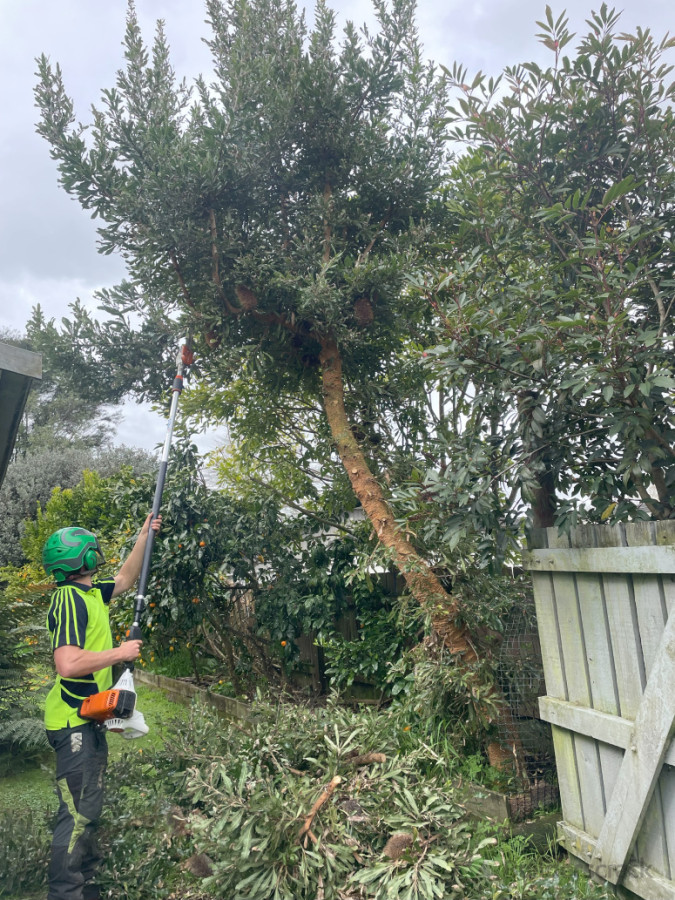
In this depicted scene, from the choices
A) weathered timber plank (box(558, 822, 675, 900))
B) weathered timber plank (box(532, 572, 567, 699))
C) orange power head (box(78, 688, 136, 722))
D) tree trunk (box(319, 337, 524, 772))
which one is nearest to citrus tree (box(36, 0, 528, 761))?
tree trunk (box(319, 337, 524, 772))

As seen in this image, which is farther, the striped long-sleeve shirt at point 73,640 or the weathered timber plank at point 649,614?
the striped long-sleeve shirt at point 73,640

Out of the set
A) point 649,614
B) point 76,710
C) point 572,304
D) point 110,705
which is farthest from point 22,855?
point 572,304

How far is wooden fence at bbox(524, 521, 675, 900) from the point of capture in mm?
2697

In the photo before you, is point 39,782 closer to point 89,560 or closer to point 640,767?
point 89,560

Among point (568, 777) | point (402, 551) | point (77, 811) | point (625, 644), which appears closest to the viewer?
point (625, 644)

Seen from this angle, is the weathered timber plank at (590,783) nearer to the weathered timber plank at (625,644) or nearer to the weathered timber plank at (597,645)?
the weathered timber plank at (597,645)

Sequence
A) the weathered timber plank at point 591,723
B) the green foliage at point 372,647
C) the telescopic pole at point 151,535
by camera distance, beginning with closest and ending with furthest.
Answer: the weathered timber plank at point 591,723
the telescopic pole at point 151,535
the green foliage at point 372,647

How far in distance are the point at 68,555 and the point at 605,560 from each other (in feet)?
9.06

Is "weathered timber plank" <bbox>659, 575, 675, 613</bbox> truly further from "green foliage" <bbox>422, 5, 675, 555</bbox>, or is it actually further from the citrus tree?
the citrus tree

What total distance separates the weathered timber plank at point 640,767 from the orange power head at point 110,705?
92.2 inches

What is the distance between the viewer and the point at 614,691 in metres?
3.01

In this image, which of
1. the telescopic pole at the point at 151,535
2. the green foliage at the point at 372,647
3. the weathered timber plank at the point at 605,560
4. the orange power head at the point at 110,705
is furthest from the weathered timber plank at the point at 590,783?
the telescopic pole at the point at 151,535

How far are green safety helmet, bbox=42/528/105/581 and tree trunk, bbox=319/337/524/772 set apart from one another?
1.89 meters

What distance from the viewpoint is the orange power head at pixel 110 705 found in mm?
3090
